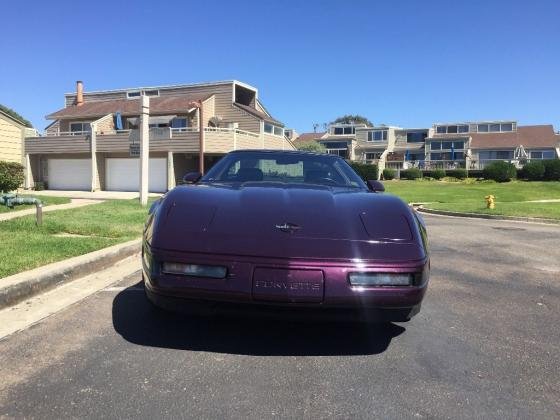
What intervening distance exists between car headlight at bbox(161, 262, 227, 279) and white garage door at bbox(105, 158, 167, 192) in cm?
3110

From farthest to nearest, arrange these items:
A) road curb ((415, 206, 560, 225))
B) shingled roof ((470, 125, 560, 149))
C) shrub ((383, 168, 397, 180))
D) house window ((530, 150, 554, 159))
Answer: shingled roof ((470, 125, 560, 149)) → house window ((530, 150, 554, 159)) → shrub ((383, 168, 397, 180)) → road curb ((415, 206, 560, 225))

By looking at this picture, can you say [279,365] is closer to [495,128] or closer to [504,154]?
[504,154]

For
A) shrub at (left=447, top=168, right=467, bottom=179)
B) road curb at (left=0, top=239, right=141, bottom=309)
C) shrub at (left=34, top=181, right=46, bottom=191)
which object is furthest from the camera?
shrub at (left=447, top=168, right=467, bottom=179)

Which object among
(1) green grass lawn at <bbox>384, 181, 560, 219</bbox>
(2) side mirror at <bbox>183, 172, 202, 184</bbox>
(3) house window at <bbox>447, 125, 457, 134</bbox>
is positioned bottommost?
(1) green grass lawn at <bbox>384, 181, 560, 219</bbox>

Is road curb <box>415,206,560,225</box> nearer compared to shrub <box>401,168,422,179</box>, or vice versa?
road curb <box>415,206,560,225</box>

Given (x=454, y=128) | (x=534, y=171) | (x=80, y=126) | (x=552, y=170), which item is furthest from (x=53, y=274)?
(x=454, y=128)

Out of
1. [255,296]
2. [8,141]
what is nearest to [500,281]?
[255,296]

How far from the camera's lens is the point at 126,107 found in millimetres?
38406

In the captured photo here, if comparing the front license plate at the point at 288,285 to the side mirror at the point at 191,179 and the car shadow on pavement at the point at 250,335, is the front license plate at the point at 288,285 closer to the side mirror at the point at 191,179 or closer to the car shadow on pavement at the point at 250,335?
the car shadow on pavement at the point at 250,335

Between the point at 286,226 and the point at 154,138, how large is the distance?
31.3m

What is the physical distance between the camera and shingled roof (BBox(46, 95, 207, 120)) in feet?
120

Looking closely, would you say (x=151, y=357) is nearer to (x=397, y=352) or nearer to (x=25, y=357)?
(x=25, y=357)

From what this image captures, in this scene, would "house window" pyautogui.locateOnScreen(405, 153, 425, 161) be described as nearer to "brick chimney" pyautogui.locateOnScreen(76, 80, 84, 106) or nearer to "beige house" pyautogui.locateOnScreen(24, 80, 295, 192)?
"beige house" pyautogui.locateOnScreen(24, 80, 295, 192)

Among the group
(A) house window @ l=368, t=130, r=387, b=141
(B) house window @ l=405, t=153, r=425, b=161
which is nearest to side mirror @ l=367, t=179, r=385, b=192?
(B) house window @ l=405, t=153, r=425, b=161
